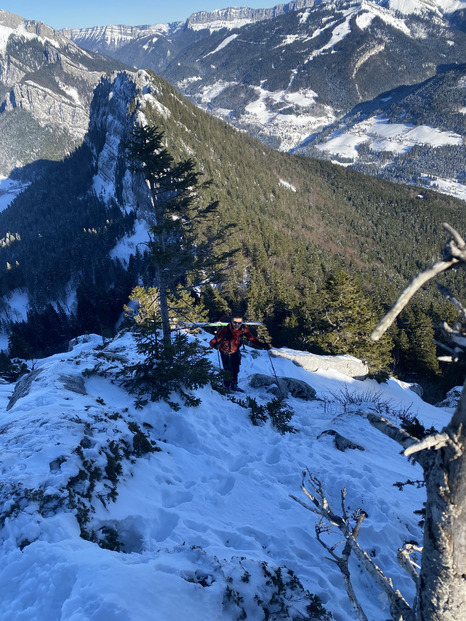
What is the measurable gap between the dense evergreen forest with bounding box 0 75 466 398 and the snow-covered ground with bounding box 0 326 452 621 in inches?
615

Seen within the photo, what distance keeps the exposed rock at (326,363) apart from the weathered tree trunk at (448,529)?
49.3ft

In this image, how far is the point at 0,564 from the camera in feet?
10.3

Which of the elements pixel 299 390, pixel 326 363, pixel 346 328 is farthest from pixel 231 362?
pixel 346 328

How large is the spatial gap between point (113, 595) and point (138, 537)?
137 centimetres

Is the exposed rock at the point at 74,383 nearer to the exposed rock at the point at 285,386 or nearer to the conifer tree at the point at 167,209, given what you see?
the conifer tree at the point at 167,209

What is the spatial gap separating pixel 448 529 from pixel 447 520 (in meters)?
0.05

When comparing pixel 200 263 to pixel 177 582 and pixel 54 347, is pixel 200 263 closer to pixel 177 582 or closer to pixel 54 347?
pixel 177 582

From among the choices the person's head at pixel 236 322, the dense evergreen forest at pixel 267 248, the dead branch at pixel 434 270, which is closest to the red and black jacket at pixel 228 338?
the person's head at pixel 236 322

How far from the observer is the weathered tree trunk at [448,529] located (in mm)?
1714

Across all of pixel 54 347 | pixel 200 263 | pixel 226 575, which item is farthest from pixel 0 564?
pixel 54 347

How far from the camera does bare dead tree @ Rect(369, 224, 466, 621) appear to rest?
1.70 m

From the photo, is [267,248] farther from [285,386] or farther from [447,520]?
[447,520]

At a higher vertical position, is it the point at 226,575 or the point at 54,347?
the point at 226,575

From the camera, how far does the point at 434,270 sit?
1423mm
